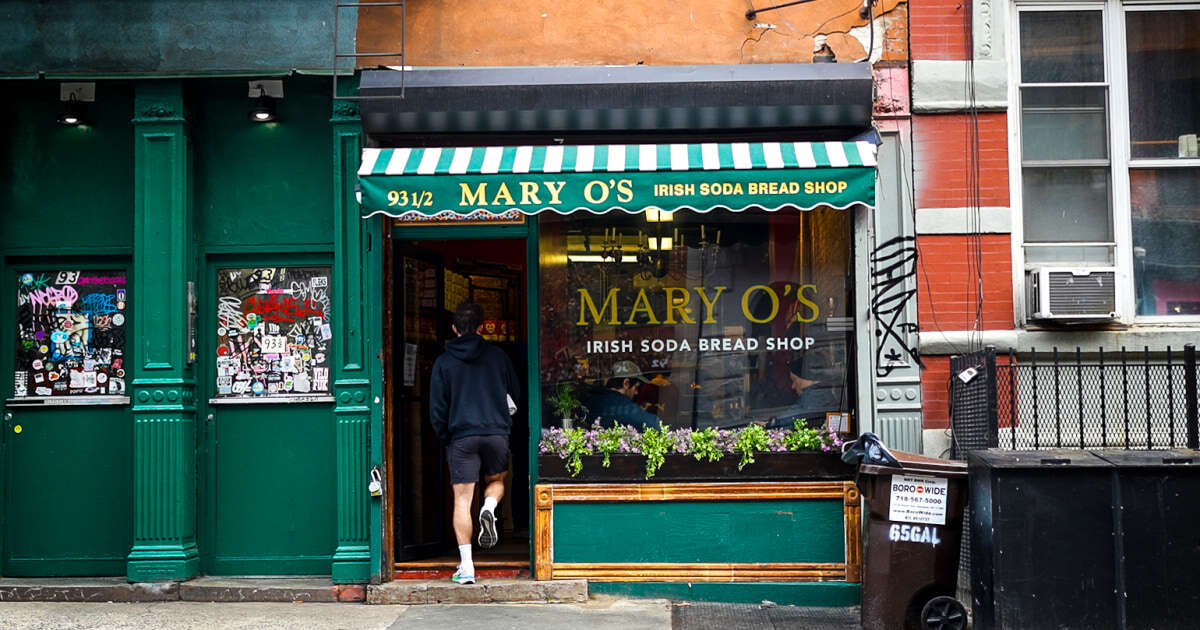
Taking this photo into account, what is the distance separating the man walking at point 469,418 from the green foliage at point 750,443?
1.64 meters

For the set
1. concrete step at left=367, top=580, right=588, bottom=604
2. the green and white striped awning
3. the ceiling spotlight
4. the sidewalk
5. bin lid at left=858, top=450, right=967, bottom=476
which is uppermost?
the ceiling spotlight

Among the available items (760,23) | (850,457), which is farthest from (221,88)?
(850,457)

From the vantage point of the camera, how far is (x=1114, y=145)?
8.26 metres

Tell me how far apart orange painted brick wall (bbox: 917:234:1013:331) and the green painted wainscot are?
135 cm

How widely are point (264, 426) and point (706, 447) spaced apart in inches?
127

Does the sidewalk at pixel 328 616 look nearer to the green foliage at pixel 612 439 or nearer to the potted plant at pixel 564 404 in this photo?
the green foliage at pixel 612 439

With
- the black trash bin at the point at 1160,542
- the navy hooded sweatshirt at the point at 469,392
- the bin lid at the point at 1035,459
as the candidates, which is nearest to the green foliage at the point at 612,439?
the navy hooded sweatshirt at the point at 469,392

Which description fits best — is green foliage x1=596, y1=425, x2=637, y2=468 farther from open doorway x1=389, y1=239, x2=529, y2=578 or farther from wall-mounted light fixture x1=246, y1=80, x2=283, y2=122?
wall-mounted light fixture x1=246, y1=80, x2=283, y2=122

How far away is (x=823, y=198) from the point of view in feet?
24.5

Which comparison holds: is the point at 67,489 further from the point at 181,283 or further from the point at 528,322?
the point at 528,322

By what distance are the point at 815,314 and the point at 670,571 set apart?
209 cm

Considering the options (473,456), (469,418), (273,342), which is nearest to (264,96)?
(273,342)

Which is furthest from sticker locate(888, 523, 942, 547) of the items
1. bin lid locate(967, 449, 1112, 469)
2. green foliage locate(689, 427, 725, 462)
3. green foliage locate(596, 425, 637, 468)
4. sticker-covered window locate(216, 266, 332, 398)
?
sticker-covered window locate(216, 266, 332, 398)

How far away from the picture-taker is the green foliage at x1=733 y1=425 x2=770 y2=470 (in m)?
8.07
